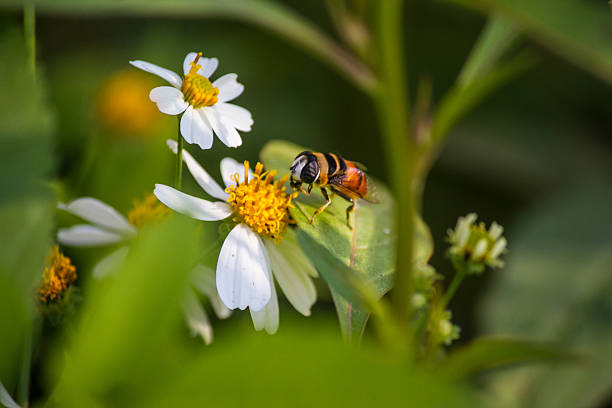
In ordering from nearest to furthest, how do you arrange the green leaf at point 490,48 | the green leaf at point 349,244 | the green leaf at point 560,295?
1. the green leaf at point 349,244
2. the green leaf at point 490,48
3. the green leaf at point 560,295

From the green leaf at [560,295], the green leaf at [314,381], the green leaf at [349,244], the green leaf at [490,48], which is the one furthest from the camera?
the green leaf at [560,295]

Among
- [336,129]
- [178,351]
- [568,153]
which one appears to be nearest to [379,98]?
[178,351]

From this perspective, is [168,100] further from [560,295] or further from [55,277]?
[560,295]

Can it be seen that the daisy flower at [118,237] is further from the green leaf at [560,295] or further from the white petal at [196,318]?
the green leaf at [560,295]

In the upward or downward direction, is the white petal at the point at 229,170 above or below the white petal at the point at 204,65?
below

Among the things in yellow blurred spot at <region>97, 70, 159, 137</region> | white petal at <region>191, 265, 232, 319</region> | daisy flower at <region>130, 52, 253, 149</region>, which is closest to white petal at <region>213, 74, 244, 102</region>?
daisy flower at <region>130, 52, 253, 149</region>

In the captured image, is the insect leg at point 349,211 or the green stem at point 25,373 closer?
the green stem at point 25,373

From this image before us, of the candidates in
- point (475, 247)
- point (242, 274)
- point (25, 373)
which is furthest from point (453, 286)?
point (25, 373)

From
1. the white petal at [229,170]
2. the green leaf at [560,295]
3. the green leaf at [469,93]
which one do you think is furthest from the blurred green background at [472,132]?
the white petal at [229,170]
